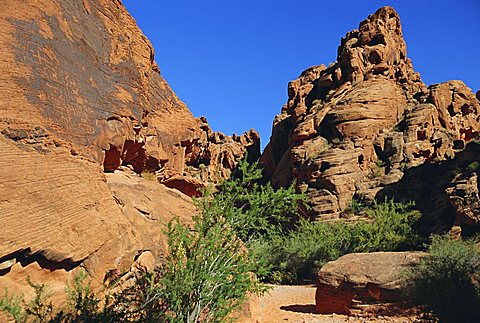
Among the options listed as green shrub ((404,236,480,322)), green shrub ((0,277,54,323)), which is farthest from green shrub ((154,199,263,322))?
green shrub ((404,236,480,322))

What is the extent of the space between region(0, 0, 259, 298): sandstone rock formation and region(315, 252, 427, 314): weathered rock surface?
5.92 m

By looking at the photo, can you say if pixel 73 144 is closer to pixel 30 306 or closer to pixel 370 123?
pixel 30 306

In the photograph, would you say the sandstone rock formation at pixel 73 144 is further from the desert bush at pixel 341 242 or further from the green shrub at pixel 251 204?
the desert bush at pixel 341 242

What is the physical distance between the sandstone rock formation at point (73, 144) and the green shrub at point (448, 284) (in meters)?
6.26

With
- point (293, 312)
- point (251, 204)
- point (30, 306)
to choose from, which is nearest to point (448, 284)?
point (293, 312)

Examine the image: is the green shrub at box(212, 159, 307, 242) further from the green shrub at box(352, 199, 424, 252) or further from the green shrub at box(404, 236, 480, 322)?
the green shrub at box(352, 199, 424, 252)

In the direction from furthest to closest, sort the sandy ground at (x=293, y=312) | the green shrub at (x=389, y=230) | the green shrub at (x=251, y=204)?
the green shrub at (x=389, y=230), the sandy ground at (x=293, y=312), the green shrub at (x=251, y=204)

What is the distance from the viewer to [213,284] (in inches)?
223

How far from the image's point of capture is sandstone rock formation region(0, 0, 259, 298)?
187 inches

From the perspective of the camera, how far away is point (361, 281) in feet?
35.7

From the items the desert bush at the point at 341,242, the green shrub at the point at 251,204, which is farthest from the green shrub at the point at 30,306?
the desert bush at the point at 341,242

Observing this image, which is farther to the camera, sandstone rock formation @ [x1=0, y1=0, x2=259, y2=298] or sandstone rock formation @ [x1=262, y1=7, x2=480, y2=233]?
sandstone rock formation @ [x1=262, y1=7, x2=480, y2=233]

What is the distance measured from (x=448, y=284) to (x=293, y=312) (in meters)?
5.20

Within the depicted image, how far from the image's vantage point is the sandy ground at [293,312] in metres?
9.46
